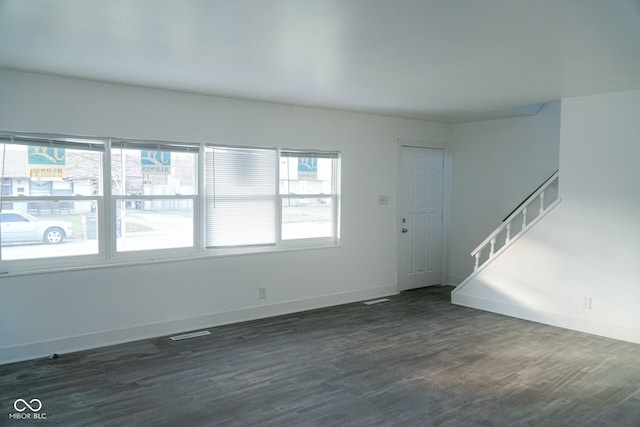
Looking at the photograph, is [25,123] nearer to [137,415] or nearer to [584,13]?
[137,415]

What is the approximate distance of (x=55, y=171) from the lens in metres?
4.21

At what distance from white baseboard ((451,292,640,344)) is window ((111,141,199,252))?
359 centimetres

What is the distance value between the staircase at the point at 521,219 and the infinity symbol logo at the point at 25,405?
15.7ft

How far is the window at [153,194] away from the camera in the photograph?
4551mm

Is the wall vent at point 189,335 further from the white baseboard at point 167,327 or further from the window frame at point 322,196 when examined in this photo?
the window frame at point 322,196

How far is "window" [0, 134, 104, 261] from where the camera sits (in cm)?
400

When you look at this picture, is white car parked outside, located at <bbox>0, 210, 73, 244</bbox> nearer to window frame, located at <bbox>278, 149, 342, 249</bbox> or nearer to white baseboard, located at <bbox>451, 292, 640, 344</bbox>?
window frame, located at <bbox>278, 149, 342, 249</bbox>

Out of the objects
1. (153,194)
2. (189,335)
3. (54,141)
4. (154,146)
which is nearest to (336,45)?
(154,146)

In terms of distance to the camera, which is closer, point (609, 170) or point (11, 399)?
point (11, 399)

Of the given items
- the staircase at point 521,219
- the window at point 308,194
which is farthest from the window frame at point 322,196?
the staircase at point 521,219

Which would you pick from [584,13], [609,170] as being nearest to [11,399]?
[584,13]

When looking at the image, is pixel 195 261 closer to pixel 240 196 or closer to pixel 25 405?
pixel 240 196

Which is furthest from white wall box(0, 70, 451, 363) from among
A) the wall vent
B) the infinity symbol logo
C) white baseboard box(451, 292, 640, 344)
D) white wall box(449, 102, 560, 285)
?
white baseboard box(451, 292, 640, 344)

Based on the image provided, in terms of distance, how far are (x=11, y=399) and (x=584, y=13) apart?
4449 mm
